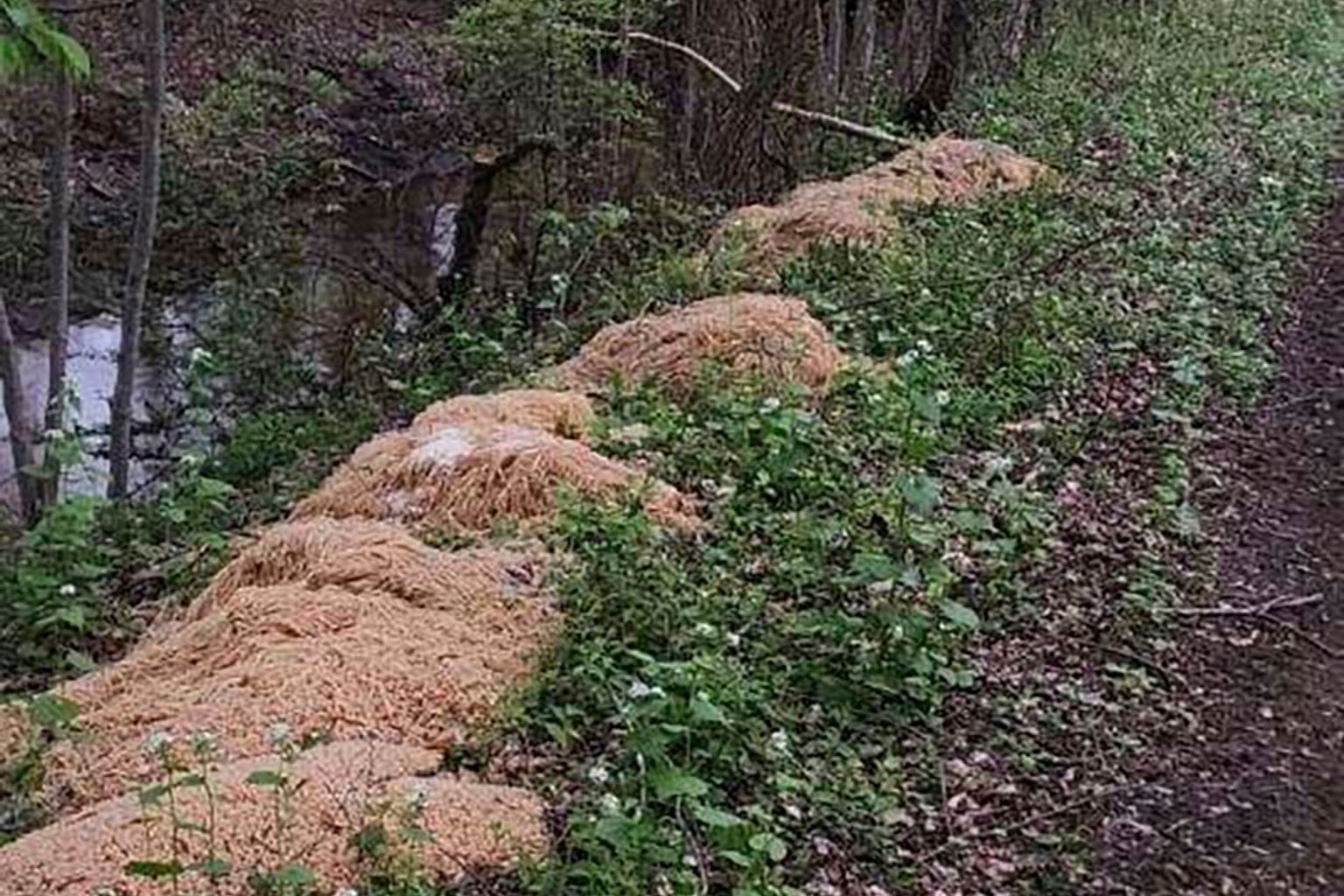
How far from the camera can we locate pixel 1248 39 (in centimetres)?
1452

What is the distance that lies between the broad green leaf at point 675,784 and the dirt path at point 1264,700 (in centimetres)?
103

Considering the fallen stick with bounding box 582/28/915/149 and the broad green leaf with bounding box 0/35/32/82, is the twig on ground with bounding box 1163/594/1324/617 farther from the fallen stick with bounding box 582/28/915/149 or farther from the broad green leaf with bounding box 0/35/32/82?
the fallen stick with bounding box 582/28/915/149

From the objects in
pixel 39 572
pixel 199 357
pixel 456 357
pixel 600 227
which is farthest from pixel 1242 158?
pixel 39 572

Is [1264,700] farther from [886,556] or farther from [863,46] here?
[863,46]

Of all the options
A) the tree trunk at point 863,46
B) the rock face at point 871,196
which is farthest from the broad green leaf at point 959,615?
the tree trunk at point 863,46

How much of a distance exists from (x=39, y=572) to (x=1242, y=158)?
25.8 ft

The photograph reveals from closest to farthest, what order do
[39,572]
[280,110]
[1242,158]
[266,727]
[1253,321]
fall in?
1. [266,727]
2. [39,572]
3. [1253,321]
4. [1242,158]
5. [280,110]

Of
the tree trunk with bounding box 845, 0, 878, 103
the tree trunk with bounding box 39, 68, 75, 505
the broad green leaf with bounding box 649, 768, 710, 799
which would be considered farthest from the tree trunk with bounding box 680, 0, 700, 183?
the broad green leaf with bounding box 649, 768, 710, 799

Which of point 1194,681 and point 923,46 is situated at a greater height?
point 923,46

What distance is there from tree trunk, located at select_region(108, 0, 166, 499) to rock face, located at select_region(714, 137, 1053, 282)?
3.19 m

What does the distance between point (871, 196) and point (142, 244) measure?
409cm

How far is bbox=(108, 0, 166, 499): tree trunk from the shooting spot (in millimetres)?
8859

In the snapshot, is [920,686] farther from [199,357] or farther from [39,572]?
[199,357]

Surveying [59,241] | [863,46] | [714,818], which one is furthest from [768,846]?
[863,46]
